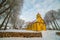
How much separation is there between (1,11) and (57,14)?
6.54ft

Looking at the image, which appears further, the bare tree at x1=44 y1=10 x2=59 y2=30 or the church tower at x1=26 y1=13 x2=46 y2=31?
the bare tree at x1=44 y1=10 x2=59 y2=30

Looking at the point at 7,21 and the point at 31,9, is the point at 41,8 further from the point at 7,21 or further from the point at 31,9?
the point at 7,21

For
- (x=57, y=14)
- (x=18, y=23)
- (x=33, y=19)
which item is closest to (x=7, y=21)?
(x=18, y=23)

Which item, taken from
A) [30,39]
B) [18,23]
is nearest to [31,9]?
[18,23]

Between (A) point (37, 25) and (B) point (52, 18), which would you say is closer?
(A) point (37, 25)

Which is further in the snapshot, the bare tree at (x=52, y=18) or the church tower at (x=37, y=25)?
the bare tree at (x=52, y=18)

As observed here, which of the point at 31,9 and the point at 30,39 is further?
the point at 31,9

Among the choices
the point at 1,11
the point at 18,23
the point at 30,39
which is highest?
the point at 1,11

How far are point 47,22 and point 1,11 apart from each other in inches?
65.4

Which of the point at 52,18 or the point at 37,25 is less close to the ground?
the point at 52,18

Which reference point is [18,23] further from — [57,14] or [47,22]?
[57,14]

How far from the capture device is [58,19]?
6.55 m

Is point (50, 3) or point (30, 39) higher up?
point (50, 3)

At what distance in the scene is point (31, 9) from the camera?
21.5ft
